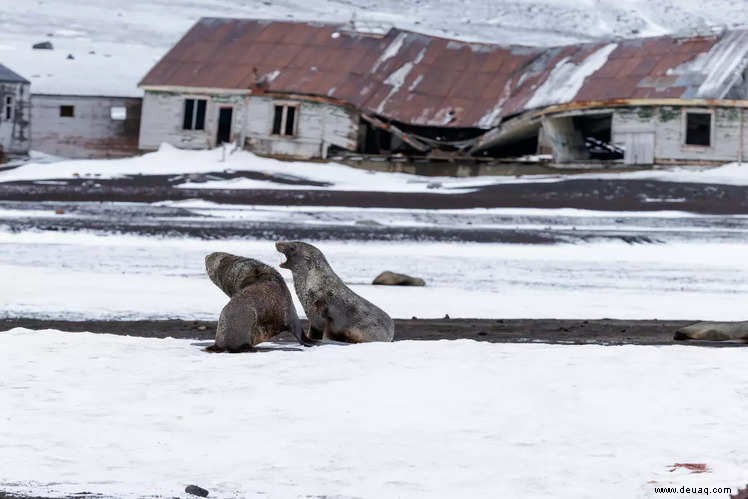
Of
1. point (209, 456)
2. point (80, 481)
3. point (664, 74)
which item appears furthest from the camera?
point (664, 74)

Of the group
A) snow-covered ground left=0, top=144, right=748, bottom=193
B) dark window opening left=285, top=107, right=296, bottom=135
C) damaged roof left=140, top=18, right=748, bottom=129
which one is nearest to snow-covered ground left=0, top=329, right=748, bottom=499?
snow-covered ground left=0, top=144, right=748, bottom=193

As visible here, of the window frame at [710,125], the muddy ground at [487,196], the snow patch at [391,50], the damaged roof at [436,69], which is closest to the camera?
the muddy ground at [487,196]

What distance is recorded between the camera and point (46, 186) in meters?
35.0

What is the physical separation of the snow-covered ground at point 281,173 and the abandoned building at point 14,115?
10.0 ft

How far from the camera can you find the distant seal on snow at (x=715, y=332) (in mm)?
11094

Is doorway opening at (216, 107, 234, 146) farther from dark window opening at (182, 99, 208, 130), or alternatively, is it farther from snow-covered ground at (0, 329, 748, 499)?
snow-covered ground at (0, 329, 748, 499)

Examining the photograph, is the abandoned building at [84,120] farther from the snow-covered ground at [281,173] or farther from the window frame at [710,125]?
the window frame at [710,125]

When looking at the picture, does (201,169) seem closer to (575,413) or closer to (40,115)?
(40,115)

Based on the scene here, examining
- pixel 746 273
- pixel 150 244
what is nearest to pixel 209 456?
pixel 746 273

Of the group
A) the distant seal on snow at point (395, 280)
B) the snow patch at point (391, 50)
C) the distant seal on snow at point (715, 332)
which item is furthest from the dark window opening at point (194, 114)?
the distant seal on snow at point (715, 332)

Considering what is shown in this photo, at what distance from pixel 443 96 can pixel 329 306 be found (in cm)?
3153

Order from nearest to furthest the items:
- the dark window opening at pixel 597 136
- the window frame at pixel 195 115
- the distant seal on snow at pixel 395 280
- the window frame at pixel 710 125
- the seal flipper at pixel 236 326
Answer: the seal flipper at pixel 236 326 → the distant seal on snow at pixel 395 280 → the window frame at pixel 710 125 → the dark window opening at pixel 597 136 → the window frame at pixel 195 115

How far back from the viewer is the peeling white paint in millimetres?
39344

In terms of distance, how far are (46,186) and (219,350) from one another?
26.0 meters
